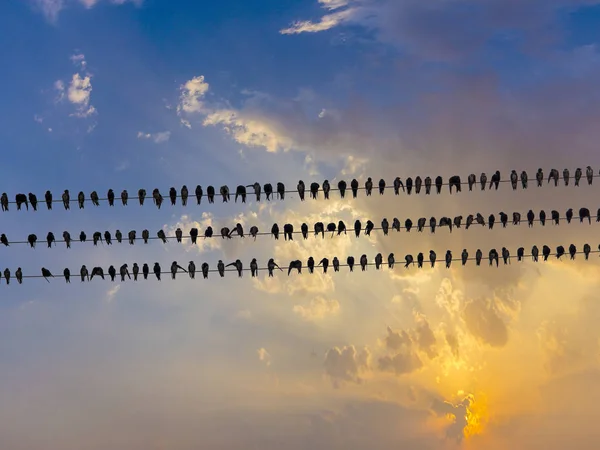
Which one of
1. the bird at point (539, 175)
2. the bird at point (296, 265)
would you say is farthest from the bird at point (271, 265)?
the bird at point (539, 175)

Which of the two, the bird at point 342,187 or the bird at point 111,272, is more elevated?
the bird at point 342,187

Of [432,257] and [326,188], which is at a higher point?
[326,188]

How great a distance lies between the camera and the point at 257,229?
55.4m

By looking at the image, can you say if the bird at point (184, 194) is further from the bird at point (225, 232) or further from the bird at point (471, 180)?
the bird at point (471, 180)

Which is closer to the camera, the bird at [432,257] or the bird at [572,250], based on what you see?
the bird at [572,250]

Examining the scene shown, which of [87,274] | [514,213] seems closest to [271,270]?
[87,274]

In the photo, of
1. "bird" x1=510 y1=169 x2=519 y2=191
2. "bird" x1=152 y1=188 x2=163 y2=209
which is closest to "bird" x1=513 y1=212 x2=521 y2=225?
"bird" x1=510 y1=169 x2=519 y2=191

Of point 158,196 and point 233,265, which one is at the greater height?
point 158,196

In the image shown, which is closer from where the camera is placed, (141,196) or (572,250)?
(141,196)

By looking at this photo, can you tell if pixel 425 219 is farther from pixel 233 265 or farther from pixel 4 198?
pixel 4 198

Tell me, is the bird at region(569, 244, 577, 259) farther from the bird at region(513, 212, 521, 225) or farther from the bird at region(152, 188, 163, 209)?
the bird at region(152, 188, 163, 209)

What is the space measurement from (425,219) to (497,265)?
4.59m

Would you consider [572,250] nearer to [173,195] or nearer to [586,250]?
[586,250]

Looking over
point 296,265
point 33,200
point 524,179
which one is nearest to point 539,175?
point 524,179
